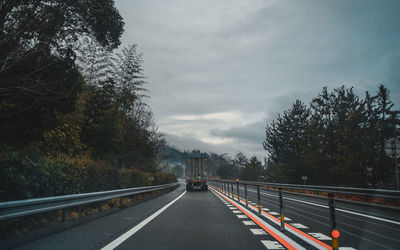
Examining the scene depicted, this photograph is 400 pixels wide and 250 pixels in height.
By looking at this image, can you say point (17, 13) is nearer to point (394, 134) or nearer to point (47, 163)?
point (47, 163)

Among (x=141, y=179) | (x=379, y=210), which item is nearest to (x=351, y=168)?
(x=379, y=210)

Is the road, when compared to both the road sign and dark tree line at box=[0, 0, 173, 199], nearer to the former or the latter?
dark tree line at box=[0, 0, 173, 199]

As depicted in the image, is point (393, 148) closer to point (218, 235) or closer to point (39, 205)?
point (218, 235)

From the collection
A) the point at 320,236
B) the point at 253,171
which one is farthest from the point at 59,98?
the point at 253,171

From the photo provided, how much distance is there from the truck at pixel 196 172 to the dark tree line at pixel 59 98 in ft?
25.8

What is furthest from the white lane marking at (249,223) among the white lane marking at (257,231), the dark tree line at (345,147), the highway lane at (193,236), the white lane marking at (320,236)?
the dark tree line at (345,147)

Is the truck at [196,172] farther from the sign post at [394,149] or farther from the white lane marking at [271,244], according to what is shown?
the white lane marking at [271,244]

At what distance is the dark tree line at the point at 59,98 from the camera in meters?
8.73

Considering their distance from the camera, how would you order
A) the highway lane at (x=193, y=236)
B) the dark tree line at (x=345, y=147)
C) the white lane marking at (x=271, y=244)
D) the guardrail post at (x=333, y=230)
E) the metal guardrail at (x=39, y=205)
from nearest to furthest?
the guardrail post at (x=333, y=230)
the metal guardrail at (x=39, y=205)
the white lane marking at (x=271, y=244)
the highway lane at (x=193, y=236)
the dark tree line at (x=345, y=147)

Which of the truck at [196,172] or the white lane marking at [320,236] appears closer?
the white lane marking at [320,236]

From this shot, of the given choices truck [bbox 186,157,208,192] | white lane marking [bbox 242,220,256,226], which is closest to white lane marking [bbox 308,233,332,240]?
white lane marking [bbox 242,220,256,226]

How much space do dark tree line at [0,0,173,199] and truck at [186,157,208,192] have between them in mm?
7869

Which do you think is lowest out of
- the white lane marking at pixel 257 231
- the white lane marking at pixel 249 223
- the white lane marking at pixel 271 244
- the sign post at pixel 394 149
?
the white lane marking at pixel 249 223

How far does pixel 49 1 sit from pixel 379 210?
14688 millimetres
